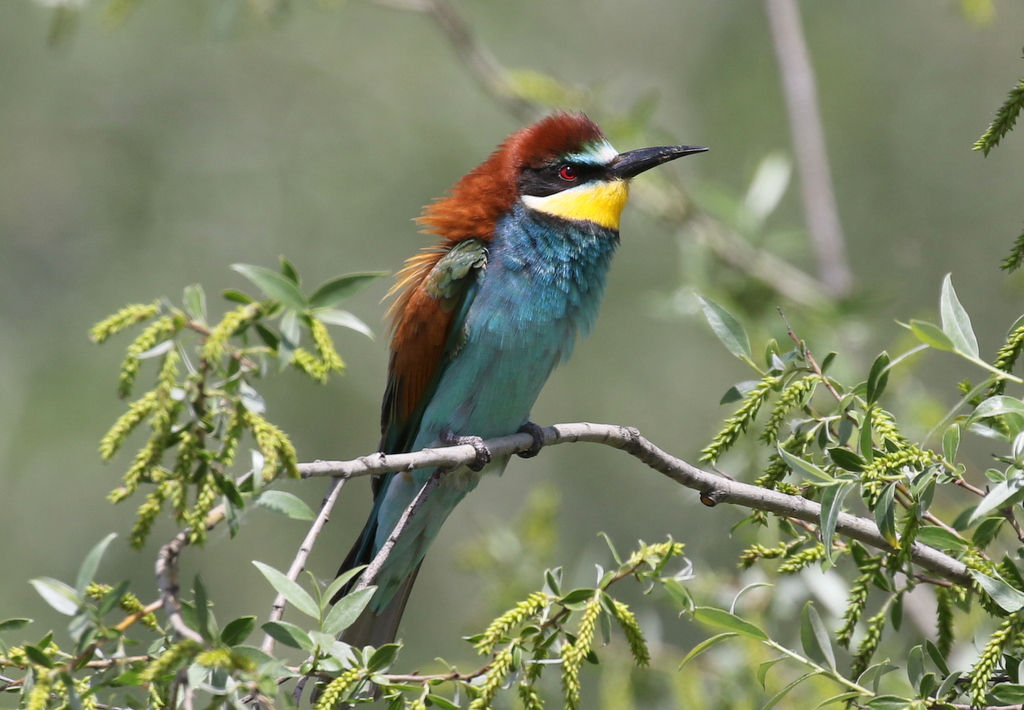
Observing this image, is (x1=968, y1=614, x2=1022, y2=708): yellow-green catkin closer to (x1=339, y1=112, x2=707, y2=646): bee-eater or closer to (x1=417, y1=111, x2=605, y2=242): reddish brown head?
(x1=339, y1=112, x2=707, y2=646): bee-eater

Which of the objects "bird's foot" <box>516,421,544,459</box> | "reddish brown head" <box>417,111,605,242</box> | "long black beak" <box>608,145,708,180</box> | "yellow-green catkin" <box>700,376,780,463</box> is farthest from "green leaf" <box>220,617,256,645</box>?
"long black beak" <box>608,145,708,180</box>

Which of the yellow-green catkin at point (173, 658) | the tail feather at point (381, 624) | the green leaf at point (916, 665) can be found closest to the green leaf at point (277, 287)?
the yellow-green catkin at point (173, 658)

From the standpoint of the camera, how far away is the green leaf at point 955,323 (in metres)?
1.06

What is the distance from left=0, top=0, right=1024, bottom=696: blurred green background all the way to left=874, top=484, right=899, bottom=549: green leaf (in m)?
3.48

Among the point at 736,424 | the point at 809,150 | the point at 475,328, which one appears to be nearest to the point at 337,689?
the point at 736,424

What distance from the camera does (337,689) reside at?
41.0 inches

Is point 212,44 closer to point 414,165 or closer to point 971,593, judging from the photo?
point 971,593

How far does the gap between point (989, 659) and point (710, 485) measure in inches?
16.1

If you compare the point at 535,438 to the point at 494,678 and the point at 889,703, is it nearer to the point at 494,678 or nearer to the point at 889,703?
the point at 494,678

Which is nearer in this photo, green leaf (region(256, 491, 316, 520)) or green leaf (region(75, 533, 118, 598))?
green leaf (region(75, 533, 118, 598))

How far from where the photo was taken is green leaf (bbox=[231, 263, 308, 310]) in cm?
101

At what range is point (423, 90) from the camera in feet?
19.8

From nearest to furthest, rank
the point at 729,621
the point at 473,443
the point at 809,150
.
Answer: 1. the point at 729,621
2. the point at 473,443
3. the point at 809,150

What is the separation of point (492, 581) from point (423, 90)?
13.2 ft
